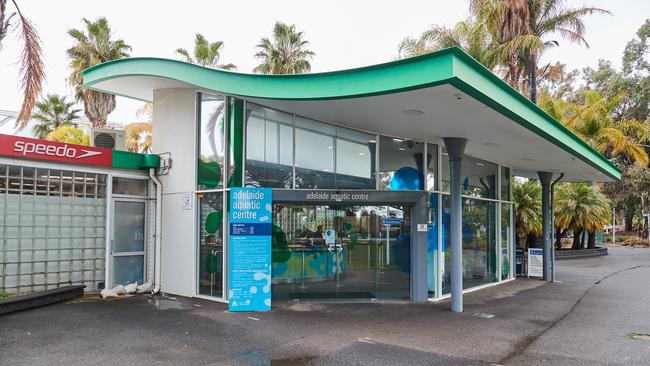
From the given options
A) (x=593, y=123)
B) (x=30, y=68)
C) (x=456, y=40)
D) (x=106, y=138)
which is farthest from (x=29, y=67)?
(x=593, y=123)

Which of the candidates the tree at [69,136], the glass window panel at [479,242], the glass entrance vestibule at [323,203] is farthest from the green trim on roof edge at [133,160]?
the tree at [69,136]

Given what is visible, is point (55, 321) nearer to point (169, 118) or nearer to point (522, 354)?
point (169, 118)

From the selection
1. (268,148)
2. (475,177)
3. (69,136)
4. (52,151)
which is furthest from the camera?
(69,136)

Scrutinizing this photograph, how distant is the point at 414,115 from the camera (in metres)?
8.63

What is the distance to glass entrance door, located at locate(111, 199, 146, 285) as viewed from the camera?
1116 centimetres

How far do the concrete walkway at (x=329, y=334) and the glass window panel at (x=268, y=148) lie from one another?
262 centimetres

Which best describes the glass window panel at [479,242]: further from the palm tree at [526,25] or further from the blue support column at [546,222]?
the palm tree at [526,25]

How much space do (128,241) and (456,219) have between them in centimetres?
748

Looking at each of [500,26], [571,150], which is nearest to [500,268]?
[571,150]

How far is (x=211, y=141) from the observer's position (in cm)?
1051

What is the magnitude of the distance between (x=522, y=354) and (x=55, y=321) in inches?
296

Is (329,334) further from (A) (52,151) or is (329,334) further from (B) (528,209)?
(B) (528,209)

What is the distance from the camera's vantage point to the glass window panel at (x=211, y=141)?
1027cm

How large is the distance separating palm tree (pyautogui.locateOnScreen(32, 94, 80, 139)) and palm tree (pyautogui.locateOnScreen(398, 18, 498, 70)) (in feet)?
76.0
